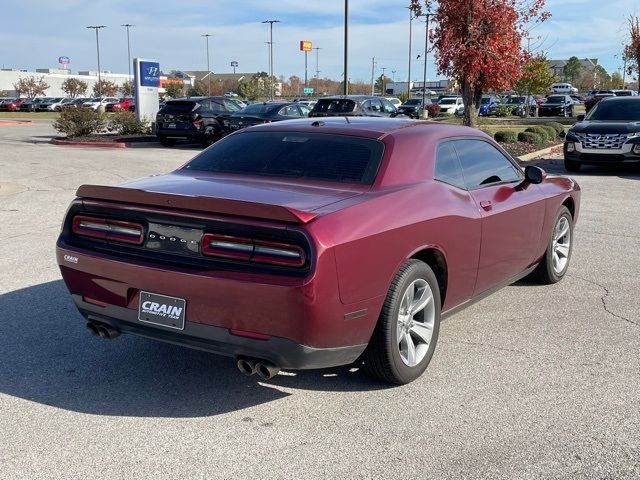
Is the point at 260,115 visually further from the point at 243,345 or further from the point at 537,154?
the point at 243,345

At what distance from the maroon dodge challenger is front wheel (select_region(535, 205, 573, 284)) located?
1.21 meters

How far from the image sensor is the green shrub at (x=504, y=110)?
4706cm

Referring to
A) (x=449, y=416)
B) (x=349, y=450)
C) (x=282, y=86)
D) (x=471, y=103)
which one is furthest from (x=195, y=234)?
(x=282, y=86)

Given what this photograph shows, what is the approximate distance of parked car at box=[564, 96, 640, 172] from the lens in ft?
48.2

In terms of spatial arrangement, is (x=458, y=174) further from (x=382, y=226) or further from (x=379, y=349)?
(x=379, y=349)

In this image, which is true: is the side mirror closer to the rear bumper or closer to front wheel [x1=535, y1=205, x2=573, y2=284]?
front wheel [x1=535, y1=205, x2=573, y2=284]

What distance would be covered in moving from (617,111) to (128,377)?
1468cm

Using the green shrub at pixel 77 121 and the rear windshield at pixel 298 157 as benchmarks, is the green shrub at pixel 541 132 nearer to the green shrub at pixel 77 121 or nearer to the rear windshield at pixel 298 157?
the green shrub at pixel 77 121

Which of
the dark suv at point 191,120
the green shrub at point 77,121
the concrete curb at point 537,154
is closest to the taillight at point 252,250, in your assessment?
the concrete curb at point 537,154

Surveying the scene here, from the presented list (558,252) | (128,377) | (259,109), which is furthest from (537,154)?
(128,377)

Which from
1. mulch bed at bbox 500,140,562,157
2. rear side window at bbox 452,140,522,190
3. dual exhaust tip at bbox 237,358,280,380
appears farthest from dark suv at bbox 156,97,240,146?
dual exhaust tip at bbox 237,358,280,380

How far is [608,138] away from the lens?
1486cm

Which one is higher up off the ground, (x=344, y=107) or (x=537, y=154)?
(x=344, y=107)

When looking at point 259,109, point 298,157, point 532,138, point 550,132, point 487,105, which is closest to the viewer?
point 298,157
